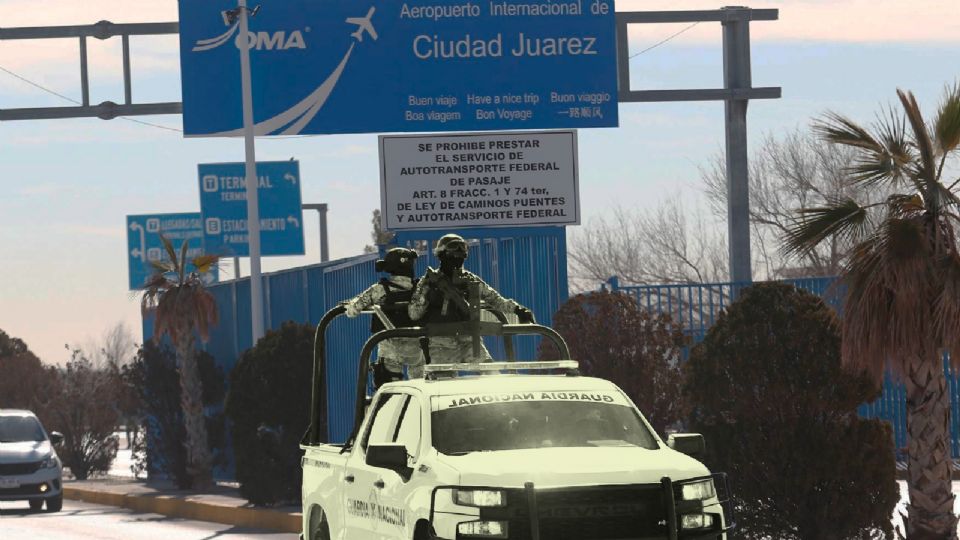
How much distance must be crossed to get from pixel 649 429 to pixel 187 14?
753 inches

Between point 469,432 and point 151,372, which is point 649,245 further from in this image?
point 469,432

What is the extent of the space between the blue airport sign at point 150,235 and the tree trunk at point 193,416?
20814 mm

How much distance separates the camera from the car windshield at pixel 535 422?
34.5 ft

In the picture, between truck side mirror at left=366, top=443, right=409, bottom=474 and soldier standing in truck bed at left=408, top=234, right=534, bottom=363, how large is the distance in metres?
3.31

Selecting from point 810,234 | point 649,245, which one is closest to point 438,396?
point 810,234

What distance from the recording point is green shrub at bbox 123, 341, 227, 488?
35844 mm

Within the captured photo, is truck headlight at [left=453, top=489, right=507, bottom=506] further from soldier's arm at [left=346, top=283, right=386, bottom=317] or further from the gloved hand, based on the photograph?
soldier's arm at [left=346, top=283, right=386, bottom=317]

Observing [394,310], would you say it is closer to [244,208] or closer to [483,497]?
[483,497]

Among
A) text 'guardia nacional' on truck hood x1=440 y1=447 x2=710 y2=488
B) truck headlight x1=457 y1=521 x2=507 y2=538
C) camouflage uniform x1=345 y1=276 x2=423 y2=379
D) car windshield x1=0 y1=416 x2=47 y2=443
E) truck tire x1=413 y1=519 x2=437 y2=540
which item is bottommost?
car windshield x1=0 y1=416 x2=47 y2=443

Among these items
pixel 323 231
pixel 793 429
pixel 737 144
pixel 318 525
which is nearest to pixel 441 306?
pixel 318 525

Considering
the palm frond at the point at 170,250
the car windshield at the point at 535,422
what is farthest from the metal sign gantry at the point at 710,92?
the car windshield at the point at 535,422

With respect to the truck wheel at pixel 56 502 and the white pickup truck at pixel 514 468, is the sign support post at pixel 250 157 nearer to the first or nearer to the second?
the truck wheel at pixel 56 502

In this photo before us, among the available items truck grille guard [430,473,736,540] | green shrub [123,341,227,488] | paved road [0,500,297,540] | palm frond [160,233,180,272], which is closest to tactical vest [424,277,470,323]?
truck grille guard [430,473,736,540]

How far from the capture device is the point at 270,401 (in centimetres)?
2831
